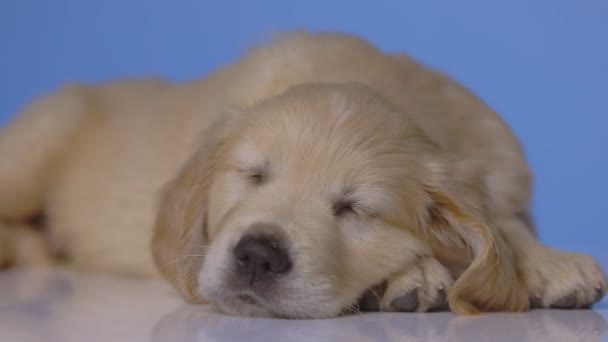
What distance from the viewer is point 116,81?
622 cm

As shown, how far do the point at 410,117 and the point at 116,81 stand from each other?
9.08 ft

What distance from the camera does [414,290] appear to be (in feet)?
11.9

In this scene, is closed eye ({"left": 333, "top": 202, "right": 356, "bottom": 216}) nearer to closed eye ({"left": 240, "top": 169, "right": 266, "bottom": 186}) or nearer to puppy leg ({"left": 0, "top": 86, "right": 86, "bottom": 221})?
closed eye ({"left": 240, "top": 169, "right": 266, "bottom": 186})

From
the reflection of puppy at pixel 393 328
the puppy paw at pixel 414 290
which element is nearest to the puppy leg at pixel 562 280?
the reflection of puppy at pixel 393 328

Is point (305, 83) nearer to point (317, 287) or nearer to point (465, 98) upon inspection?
point (465, 98)

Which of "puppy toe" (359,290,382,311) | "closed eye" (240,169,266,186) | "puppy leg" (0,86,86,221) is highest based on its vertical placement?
"closed eye" (240,169,266,186)

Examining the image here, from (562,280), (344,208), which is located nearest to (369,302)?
(344,208)

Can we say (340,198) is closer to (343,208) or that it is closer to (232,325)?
(343,208)

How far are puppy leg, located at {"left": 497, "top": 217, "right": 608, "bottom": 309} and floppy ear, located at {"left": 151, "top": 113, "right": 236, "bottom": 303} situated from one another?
126cm

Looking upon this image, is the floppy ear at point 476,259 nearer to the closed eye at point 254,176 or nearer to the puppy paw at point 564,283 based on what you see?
the puppy paw at point 564,283

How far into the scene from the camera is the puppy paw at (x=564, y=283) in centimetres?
376

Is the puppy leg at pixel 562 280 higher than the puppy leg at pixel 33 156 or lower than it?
higher

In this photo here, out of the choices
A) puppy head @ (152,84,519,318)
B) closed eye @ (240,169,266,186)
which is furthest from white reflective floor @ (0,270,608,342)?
closed eye @ (240,169,266,186)

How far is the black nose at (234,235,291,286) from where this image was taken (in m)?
3.29
